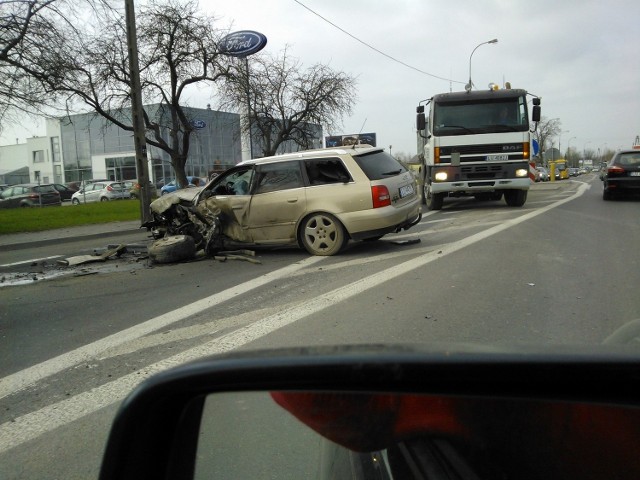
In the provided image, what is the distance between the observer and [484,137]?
14141mm

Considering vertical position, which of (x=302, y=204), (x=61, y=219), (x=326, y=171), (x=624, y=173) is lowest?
(x=61, y=219)

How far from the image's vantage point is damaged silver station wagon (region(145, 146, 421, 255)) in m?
8.62

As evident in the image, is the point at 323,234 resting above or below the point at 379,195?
below

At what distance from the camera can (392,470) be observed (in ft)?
4.08

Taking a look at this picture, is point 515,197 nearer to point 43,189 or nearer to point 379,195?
point 379,195

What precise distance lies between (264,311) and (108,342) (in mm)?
1631

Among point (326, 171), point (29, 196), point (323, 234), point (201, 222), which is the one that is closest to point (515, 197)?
point (326, 171)

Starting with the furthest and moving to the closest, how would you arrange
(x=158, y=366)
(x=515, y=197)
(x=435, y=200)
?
(x=435, y=200) → (x=515, y=197) → (x=158, y=366)

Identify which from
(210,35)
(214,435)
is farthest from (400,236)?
(210,35)

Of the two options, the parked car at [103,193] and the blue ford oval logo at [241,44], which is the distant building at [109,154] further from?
the blue ford oval logo at [241,44]

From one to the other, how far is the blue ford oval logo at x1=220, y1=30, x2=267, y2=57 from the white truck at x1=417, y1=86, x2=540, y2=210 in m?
11.6

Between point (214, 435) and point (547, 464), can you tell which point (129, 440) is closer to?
point (214, 435)

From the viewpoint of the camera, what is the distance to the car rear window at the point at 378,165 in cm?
873

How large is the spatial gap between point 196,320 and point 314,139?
99.7 feet
